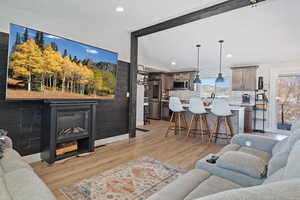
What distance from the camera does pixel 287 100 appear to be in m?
5.26

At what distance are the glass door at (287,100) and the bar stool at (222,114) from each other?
113 inches

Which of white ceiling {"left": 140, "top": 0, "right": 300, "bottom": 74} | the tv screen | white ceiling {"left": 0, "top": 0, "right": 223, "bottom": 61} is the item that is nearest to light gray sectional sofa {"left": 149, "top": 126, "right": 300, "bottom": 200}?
the tv screen

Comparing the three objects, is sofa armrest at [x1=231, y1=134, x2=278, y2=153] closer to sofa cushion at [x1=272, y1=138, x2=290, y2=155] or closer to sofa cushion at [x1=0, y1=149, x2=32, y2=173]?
sofa cushion at [x1=272, y1=138, x2=290, y2=155]

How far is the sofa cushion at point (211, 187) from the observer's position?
1083 millimetres

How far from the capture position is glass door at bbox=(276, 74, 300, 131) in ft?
16.8

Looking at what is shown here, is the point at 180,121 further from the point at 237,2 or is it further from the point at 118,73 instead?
the point at 237,2

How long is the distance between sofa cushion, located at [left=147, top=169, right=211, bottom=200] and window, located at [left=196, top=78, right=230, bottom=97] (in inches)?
225

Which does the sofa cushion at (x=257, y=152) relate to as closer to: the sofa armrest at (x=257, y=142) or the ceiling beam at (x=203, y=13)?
the sofa armrest at (x=257, y=142)

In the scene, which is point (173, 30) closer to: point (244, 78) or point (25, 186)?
point (244, 78)

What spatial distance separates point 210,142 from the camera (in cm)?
394

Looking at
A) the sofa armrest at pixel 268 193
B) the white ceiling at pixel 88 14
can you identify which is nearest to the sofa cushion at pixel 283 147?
the sofa armrest at pixel 268 193

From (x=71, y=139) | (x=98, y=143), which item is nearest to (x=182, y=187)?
(x=71, y=139)

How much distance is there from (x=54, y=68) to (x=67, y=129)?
1068 mm

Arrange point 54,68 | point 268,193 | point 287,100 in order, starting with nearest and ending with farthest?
point 268,193 < point 54,68 < point 287,100
